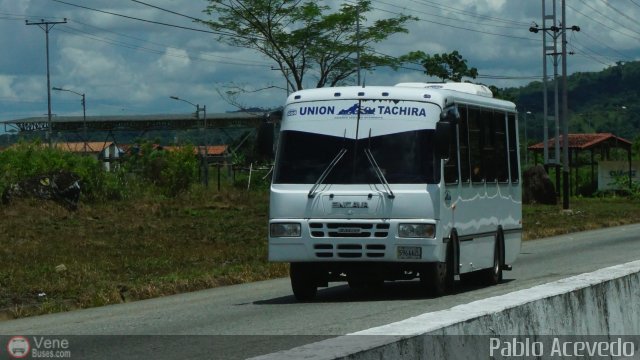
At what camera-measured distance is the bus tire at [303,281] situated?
1664cm

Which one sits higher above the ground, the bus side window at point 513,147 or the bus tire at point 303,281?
the bus side window at point 513,147

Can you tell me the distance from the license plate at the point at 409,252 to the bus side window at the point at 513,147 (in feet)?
15.4

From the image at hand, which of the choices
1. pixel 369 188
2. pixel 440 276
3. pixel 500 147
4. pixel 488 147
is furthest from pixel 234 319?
pixel 500 147

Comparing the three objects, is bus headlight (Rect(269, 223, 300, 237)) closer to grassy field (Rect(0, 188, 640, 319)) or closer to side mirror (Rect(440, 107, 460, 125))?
side mirror (Rect(440, 107, 460, 125))

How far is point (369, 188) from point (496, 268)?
163 inches

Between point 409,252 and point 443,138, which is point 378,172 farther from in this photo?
point 409,252

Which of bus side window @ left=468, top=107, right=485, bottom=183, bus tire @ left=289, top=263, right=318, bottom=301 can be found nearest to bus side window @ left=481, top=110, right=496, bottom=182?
bus side window @ left=468, top=107, right=485, bottom=183

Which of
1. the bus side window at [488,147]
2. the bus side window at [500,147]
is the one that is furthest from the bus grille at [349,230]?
the bus side window at [500,147]

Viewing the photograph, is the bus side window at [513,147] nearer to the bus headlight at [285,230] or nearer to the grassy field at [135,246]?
the grassy field at [135,246]

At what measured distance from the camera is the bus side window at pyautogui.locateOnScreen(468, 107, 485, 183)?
58.9 ft

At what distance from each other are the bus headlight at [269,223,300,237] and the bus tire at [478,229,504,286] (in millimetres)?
4196

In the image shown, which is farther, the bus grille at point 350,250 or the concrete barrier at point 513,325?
the bus grille at point 350,250

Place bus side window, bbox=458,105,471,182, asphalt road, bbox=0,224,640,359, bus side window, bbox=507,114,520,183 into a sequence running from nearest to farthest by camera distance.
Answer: asphalt road, bbox=0,224,640,359 < bus side window, bbox=458,105,471,182 < bus side window, bbox=507,114,520,183

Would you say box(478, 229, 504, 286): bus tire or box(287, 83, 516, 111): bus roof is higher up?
box(287, 83, 516, 111): bus roof
